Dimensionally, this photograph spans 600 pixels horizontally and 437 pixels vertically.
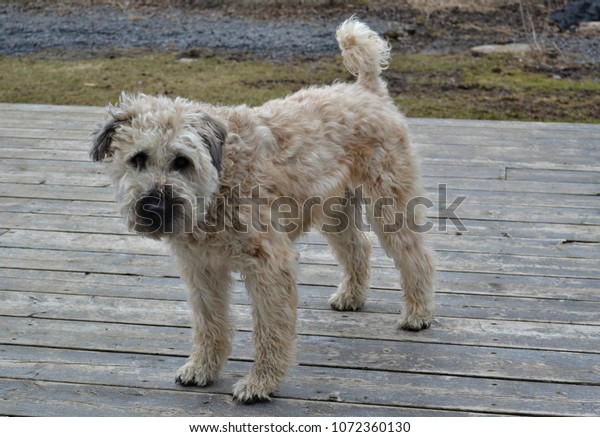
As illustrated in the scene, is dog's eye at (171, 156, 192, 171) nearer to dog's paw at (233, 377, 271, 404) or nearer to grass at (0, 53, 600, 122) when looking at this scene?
dog's paw at (233, 377, 271, 404)

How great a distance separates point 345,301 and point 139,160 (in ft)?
4.96

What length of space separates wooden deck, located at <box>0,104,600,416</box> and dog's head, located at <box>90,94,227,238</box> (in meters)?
0.83

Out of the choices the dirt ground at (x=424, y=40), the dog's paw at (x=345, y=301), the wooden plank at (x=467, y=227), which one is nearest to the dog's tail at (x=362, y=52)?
the dog's paw at (x=345, y=301)

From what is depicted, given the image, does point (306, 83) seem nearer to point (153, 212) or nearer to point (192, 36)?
point (192, 36)

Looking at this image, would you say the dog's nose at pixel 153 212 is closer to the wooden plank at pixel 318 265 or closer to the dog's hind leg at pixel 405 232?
the dog's hind leg at pixel 405 232

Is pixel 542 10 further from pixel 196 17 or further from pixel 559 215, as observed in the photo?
pixel 559 215

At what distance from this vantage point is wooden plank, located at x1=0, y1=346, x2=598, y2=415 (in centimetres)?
340

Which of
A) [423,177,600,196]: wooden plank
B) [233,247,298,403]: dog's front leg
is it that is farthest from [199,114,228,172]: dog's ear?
[423,177,600,196]: wooden plank

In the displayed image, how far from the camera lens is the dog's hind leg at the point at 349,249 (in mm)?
4273

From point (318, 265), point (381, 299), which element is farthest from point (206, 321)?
point (318, 265)

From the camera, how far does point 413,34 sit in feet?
34.8

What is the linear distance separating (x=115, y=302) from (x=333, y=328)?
1.17 m

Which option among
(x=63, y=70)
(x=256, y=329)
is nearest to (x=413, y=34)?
(x=63, y=70)

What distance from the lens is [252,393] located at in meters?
3.45
